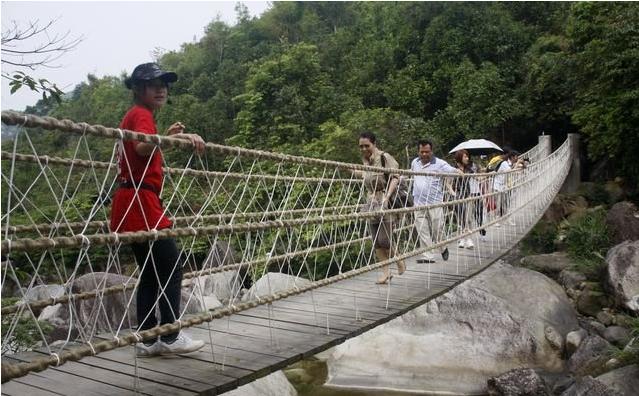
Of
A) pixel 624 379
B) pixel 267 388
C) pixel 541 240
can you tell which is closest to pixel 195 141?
pixel 267 388

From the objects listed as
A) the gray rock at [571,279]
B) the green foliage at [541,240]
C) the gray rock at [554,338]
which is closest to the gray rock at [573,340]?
the gray rock at [554,338]

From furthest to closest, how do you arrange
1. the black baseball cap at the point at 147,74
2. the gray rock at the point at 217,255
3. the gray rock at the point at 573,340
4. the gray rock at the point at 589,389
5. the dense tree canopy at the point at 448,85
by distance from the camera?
1. the dense tree canopy at the point at 448,85
2. the gray rock at the point at 573,340
3. the gray rock at the point at 589,389
4. the gray rock at the point at 217,255
5. the black baseball cap at the point at 147,74

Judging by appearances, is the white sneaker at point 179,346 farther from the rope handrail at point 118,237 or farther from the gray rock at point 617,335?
the gray rock at point 617,335

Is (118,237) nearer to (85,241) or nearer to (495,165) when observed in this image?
(85,241)

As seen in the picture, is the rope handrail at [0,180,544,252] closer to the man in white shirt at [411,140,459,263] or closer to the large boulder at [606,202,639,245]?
the man in white shirt at [411,140,459,263]

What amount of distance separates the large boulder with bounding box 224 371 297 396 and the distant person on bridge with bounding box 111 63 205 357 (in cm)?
188

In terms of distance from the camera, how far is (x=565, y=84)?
31.2 feet

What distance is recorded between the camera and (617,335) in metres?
5.13

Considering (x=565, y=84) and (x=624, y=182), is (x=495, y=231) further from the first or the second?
(x=565, y=84)

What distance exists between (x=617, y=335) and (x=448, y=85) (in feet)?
22.4

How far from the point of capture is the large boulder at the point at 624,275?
557 centimetres

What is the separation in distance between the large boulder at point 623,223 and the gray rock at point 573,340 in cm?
264

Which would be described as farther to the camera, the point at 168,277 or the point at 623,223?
the point at 623,223

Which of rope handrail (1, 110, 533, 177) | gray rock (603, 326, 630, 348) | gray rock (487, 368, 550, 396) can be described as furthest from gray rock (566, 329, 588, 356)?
rope handrail (1, 110, 533, 177)
